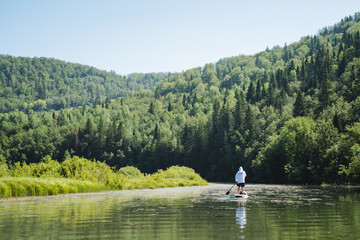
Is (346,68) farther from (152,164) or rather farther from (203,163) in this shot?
(152,164)

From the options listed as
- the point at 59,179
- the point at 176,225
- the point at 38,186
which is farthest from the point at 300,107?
the point at 176,225

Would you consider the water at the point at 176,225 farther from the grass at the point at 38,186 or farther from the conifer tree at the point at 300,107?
the conifer tree at the point at 300,107

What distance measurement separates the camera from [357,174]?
67.6m

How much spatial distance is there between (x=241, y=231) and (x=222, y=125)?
153 m

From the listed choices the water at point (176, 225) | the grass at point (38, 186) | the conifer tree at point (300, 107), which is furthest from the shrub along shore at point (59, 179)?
the conifer tree at point (300, 107)

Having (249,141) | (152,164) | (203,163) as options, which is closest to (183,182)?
(249,141)

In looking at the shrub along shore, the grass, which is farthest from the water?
the shrub along shore

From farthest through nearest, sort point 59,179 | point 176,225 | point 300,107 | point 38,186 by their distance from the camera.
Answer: point 300,107, point 59,179, point 38,186, point 176,225

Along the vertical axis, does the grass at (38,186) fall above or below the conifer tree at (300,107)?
below

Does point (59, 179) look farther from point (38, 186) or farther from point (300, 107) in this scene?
point (300, 107)

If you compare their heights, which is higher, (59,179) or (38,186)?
(59,179)

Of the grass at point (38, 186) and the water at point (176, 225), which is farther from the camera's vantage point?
the grass at point (38, 186)

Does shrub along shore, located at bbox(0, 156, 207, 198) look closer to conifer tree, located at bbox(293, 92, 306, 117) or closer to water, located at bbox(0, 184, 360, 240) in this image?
water, located at bbox(0, 184, 360, 240)

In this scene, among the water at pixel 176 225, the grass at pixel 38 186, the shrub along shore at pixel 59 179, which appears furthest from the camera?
the shrub along shore at pixel 59 179
